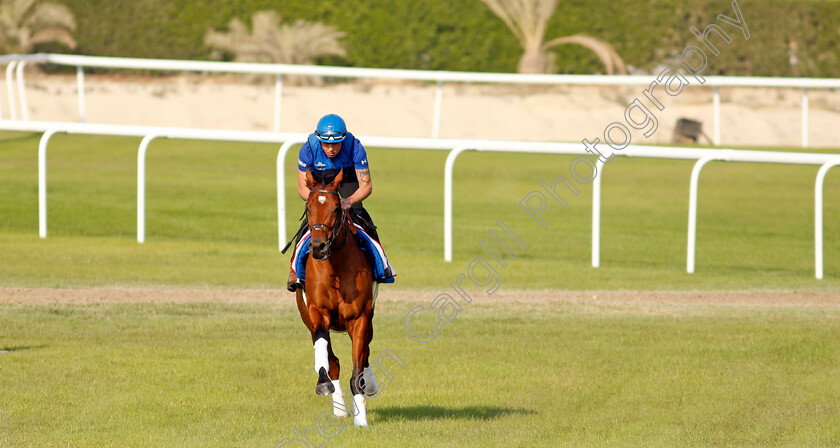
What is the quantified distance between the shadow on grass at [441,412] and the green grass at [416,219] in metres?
5.52

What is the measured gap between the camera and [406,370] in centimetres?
908

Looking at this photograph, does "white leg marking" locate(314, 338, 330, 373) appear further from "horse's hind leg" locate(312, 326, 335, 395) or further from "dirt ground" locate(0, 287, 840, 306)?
"dirt ground" locate(0, 287, 840, 306)

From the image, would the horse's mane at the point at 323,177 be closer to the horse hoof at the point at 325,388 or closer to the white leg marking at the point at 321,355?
the white leg marking at the point at 321,355

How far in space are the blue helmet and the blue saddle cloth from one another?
64 centimetres

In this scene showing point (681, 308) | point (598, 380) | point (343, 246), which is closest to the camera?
point (343, 246)

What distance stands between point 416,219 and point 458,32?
13442 millimetres

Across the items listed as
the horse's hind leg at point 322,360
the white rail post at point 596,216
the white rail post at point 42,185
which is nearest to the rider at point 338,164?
the horse's hind leg at point 322,360

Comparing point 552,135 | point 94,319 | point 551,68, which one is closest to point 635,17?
point 551,68

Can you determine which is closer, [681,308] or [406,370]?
[406,370]

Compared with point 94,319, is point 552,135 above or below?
above

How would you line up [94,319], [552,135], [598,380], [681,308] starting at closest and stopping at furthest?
[598,380] < [94,319] < [681,308] < [552,135]

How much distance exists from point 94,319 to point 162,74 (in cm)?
2029

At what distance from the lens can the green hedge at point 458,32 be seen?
30859 mm

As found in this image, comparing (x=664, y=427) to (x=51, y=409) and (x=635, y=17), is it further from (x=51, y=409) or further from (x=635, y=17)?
(x=635, y=17)
